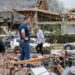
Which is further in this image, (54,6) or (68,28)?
(54,6)

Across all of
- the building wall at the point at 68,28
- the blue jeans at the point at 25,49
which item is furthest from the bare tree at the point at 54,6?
the blue jeans at the point at 25,49

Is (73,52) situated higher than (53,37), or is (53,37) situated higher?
(73,52)

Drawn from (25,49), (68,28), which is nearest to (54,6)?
(68,28)

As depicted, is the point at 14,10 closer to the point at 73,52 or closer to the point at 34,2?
the point at 34,2

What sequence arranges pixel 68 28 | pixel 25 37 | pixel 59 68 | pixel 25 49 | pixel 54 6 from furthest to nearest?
pixel 54 6, pixel 68 28, pixel 25 49, pixel 25 37, pixel 59 68

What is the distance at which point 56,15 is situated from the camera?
51250 mm

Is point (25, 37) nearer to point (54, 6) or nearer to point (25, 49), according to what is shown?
point (25, 49)

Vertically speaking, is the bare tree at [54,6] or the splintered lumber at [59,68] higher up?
the splintered lumber at [59,68]

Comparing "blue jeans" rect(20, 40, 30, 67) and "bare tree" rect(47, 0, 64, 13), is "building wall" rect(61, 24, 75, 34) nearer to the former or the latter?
"bare tree" rect(47, 0, 64, 13)

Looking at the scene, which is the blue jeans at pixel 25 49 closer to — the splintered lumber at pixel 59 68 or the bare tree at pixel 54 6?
the splintered lumber at pixel 59 68

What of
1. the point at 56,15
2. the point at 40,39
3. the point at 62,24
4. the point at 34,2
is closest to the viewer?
the point at 40,39

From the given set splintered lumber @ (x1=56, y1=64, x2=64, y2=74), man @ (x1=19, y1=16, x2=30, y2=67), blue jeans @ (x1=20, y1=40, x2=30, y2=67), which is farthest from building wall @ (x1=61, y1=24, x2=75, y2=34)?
splintered lumber @ (x1=56, y1=64, x2=64, y2=74)

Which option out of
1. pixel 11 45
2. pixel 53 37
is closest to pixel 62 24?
pixel 53 37

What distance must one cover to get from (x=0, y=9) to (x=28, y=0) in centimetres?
699
